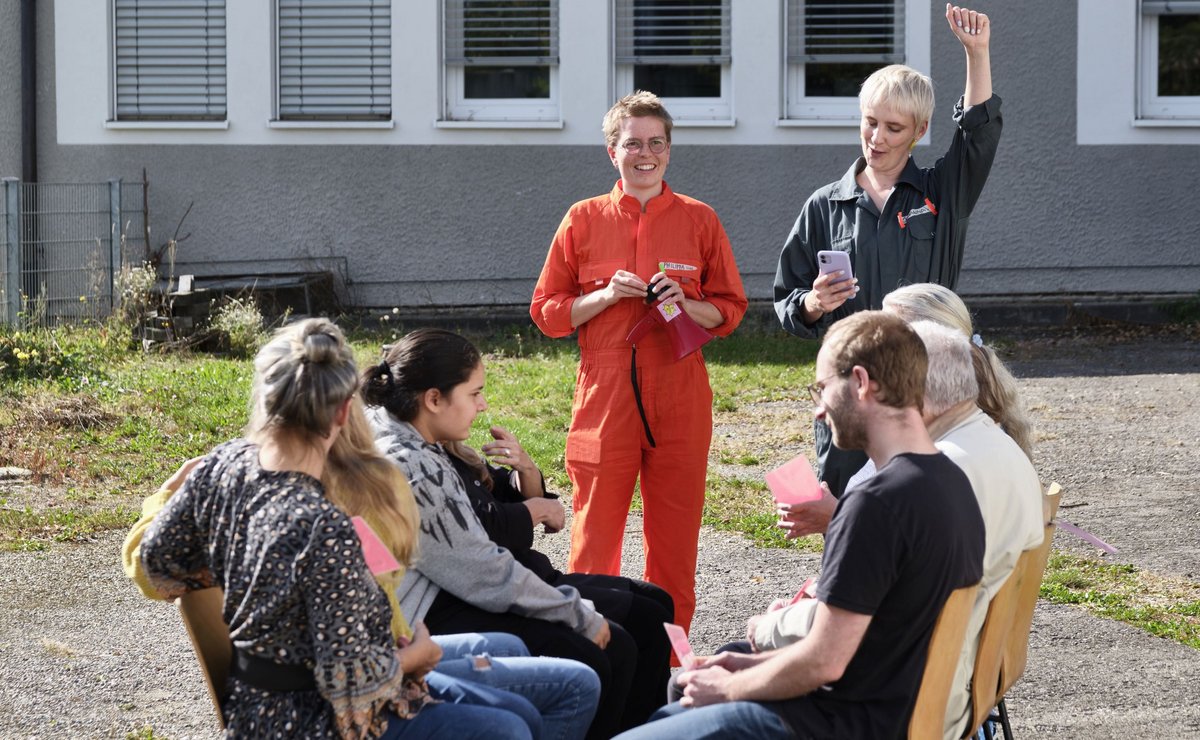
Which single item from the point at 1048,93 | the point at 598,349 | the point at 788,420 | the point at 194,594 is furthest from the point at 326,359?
the point at 1048,93

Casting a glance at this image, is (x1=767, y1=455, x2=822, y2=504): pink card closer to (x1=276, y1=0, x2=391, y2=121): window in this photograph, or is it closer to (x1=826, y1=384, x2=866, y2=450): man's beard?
(x1=826, y1=384, x2=866, y2=450): man's beard

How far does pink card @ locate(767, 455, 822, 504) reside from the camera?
374 cm

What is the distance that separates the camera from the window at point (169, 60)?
523 inches

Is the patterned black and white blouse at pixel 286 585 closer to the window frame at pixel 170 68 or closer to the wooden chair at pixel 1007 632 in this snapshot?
the wooden chair at pixel 1007 632

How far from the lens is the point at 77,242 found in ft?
43.2

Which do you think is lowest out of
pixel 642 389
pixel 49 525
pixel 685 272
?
pixel 49 525

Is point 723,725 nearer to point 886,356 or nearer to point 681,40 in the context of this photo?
point 886,356

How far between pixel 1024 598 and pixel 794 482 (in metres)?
0.63

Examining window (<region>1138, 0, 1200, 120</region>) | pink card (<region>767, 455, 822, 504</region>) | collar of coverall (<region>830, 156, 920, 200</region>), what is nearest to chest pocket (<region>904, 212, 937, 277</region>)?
collar of coverall (<region>830, 156, 920, 200</region>)

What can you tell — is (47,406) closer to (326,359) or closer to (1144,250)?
(326,359)

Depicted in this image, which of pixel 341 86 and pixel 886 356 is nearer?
pixel 886 356

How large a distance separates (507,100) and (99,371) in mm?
4770

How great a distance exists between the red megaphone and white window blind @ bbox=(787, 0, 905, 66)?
8.72 m

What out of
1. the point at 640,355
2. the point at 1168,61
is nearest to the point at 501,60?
the point at 1168,61
